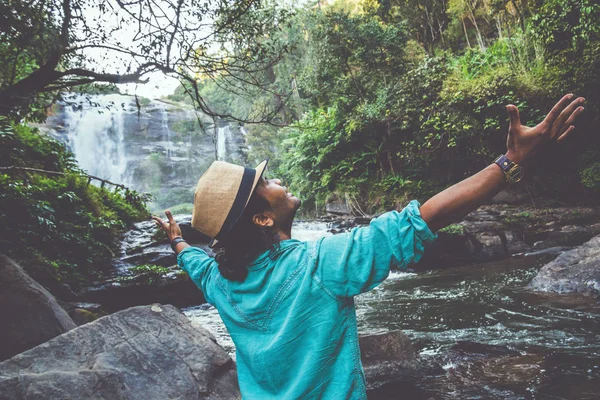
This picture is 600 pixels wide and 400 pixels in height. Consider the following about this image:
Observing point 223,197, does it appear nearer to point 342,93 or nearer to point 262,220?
point 262,220

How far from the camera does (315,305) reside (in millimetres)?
1211

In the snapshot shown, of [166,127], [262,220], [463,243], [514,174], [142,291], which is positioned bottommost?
[142,291]

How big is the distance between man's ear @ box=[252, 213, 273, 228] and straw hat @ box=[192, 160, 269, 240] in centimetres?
9

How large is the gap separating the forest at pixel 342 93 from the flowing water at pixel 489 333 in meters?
2.32

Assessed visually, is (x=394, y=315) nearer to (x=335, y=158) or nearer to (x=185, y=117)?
(x=335, y=158)

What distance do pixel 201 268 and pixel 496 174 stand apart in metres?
1.31

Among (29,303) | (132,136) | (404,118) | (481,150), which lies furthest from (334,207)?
(132,136)

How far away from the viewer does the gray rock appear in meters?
5.97

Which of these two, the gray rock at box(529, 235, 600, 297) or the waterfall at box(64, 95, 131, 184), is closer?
the gray rock at box(529, 235, 600, 297)

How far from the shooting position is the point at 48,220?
724cm

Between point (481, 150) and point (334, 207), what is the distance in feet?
23.1

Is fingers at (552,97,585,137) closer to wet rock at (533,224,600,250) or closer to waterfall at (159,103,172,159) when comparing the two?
wet rock at (533,224,600,250)

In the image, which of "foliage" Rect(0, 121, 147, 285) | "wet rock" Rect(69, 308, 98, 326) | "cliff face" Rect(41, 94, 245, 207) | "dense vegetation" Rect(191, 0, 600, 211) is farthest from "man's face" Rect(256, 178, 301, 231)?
"cliff face" Rect(41, 94, 245, 207)

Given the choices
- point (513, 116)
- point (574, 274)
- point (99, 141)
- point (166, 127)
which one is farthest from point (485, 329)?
point (166, 127)
